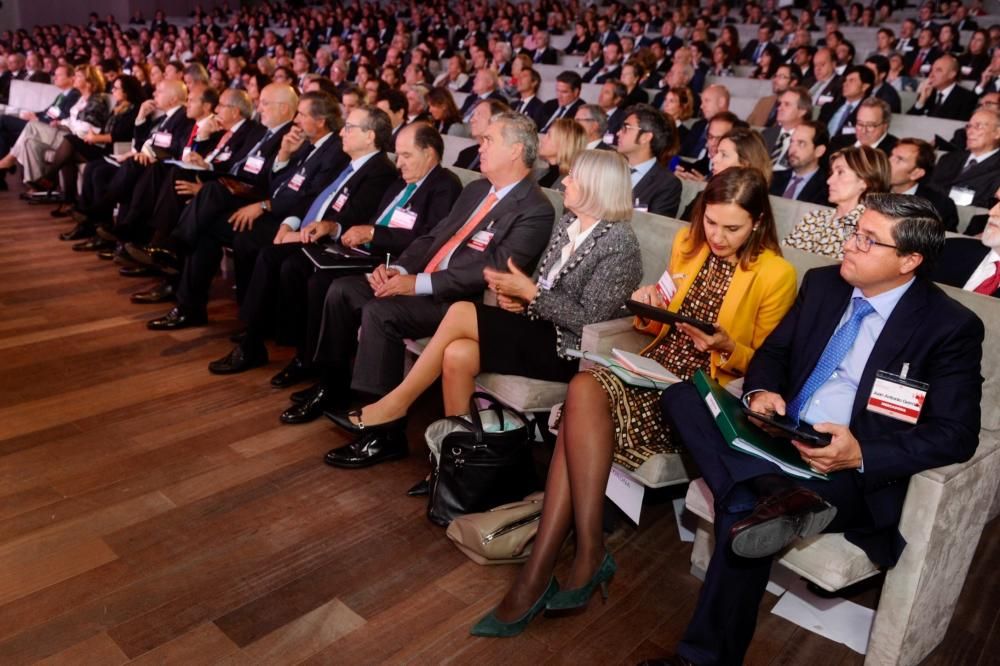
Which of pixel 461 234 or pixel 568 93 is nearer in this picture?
pixel 461 234

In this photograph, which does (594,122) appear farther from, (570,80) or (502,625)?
(502,625)

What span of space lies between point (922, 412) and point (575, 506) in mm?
812

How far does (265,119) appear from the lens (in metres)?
4.44

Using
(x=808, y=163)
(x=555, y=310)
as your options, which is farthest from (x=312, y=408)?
(x=808, y=163)

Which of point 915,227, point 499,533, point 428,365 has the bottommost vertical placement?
point 499,533

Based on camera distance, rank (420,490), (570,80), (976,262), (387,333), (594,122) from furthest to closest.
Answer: (570,80) → (594,122) → (387,333) → (976,262) → (420,490)

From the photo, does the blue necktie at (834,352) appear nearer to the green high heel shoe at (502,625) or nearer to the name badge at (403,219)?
the green high heel shoe at (502,625)

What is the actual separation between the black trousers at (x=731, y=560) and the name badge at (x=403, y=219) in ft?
6.12

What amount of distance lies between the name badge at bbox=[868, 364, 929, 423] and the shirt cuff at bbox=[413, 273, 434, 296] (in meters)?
1.56

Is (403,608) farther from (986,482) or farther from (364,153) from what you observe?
(364,153)

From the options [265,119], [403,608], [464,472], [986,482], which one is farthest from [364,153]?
[986,482]

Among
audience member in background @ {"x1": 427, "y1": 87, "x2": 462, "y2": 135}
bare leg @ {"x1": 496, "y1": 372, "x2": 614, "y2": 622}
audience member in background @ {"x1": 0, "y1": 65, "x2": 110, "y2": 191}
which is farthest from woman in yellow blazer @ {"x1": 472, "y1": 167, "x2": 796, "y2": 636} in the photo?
audience member in background @ {"x1": 0, "y1": 65, "x2": 110, "y2": 191}

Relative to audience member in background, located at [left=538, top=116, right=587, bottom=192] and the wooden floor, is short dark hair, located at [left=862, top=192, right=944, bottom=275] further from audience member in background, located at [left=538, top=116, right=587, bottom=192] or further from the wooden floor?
audience member in background, located at [left=538, top=116, right=587, bottom=192]

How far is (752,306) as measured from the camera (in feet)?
7.34
